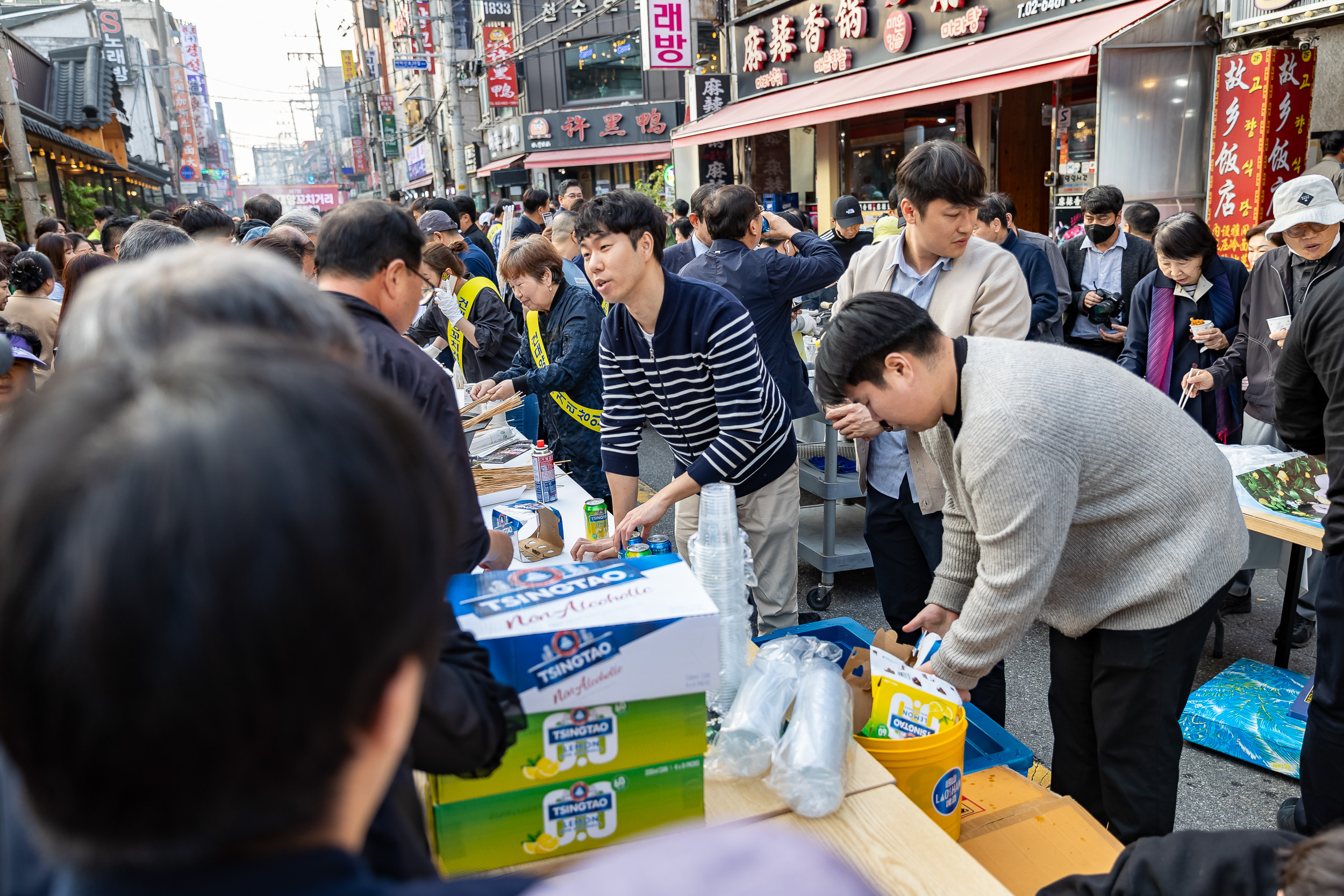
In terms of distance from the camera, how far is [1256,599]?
12.9 feet

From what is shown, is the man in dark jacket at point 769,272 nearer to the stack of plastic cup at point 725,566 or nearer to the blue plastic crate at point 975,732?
the blue plastic crate at point 975,732

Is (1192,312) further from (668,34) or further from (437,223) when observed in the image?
(668,34)

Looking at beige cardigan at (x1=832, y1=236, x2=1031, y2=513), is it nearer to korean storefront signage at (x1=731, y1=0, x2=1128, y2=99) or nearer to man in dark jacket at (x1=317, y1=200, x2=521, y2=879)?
man in dark jacket at (x1=317, y1=200, x2=521, y2=879)

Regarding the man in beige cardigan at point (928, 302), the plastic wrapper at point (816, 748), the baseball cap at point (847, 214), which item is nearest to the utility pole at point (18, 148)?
the baseball cap at point (847, 214)

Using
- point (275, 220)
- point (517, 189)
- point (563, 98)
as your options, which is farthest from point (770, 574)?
point (517, 189)

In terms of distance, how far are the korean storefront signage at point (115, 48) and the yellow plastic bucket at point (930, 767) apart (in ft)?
92.7

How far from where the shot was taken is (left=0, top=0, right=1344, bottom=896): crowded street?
43 centimetres

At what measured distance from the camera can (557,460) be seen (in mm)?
4266

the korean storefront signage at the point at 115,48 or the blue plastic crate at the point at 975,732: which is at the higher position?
the korean storefront signage at the point at 115,48

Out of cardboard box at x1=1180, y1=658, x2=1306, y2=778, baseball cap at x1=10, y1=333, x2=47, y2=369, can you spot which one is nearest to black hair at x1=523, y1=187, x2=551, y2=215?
baseball cap at x1=10, y1=333, x2=47, y2=369

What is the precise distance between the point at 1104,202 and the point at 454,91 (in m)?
24.9

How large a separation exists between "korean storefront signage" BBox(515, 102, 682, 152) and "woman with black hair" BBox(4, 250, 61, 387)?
19.6 metres

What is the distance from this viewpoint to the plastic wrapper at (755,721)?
1.60 m

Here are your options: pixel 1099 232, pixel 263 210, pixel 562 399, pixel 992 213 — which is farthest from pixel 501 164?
pixel 562 399
